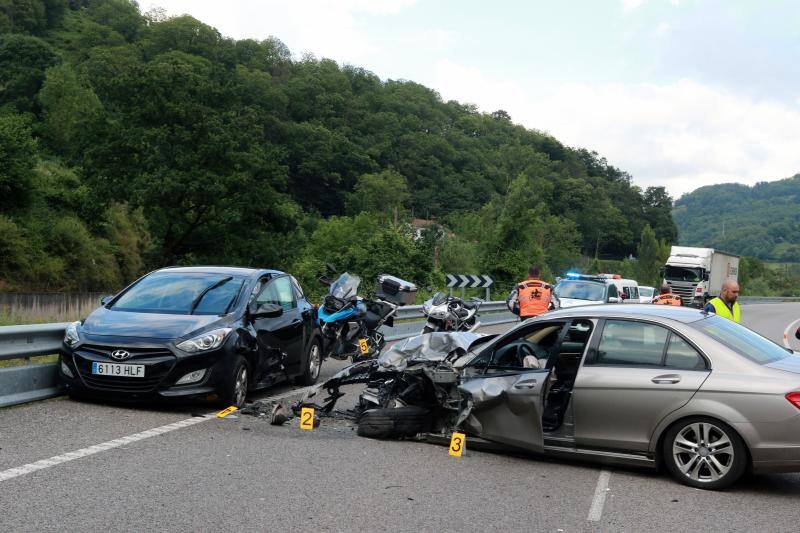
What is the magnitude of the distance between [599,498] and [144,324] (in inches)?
201

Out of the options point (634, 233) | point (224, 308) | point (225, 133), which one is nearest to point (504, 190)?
point (634, 233)

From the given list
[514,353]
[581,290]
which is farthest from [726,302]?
[581,290]

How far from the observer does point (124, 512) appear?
5.10 meters

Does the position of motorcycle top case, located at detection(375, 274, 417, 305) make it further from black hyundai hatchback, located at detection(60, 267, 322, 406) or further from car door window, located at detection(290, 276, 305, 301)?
black hyundai hatchback, located at detection(60, 267, 322, 406)

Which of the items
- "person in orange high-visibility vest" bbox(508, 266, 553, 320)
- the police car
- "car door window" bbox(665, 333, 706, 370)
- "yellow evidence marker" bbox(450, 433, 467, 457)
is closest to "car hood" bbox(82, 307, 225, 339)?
"yellow evidence marker" bbox(450, 433, 467, 457)

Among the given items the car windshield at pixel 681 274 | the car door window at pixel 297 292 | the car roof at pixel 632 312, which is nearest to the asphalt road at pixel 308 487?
the car roof at pixel 632 312

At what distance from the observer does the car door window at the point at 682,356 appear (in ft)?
21.8

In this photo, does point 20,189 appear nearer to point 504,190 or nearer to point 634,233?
point 504,190

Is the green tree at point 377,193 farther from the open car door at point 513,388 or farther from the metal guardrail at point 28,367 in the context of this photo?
the open car door at point 513,388

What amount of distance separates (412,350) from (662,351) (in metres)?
2.49

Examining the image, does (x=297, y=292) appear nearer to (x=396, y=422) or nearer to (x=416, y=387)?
(x=416, y=387)

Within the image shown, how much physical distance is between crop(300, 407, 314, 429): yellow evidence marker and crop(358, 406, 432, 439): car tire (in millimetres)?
571

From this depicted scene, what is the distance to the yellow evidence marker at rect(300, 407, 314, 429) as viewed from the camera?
8203 mm

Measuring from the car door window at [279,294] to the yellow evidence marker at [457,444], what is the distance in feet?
11.6
